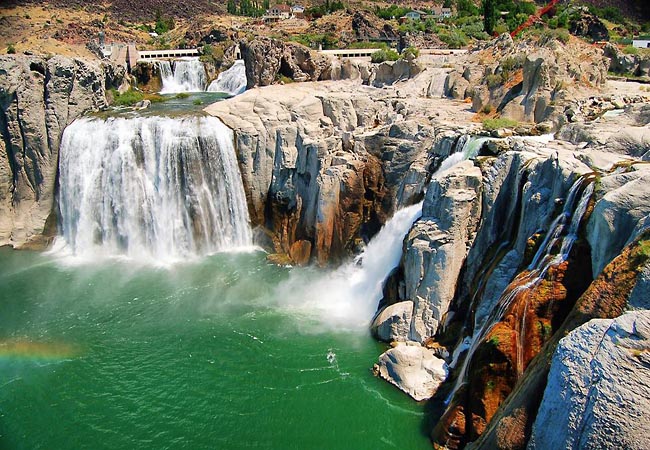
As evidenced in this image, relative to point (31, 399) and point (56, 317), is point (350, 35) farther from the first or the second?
point (31, 399)

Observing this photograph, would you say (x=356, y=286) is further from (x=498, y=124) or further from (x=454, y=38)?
(x=454, y=38)

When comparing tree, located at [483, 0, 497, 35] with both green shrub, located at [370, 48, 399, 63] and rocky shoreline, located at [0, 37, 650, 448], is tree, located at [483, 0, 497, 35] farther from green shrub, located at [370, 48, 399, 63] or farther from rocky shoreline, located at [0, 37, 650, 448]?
rocky shoreline, located at [0, 37, 650, 448]

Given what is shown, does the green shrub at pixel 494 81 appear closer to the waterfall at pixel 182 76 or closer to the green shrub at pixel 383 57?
the green shrub at pixel 383 57

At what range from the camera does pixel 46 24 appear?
2707 inches

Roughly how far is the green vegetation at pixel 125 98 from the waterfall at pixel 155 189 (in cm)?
684

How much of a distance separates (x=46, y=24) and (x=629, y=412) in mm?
79367

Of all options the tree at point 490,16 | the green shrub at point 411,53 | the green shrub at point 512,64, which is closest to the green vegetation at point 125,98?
the green shrub at point 411,53

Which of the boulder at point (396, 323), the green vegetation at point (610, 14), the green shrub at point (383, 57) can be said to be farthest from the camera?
the green vegetation at point (610, 14)

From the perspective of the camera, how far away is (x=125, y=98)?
3241 cm

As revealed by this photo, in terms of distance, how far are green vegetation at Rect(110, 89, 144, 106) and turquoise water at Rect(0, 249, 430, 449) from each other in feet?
43.2

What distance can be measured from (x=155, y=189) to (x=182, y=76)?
21.1m

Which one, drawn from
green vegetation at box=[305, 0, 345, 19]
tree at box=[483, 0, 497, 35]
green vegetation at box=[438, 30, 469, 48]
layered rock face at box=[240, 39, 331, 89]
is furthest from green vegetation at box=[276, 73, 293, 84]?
green vegetation at box=[305, 0, 345, 19]

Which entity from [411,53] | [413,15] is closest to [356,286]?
[411,53]

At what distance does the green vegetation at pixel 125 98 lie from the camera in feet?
104
